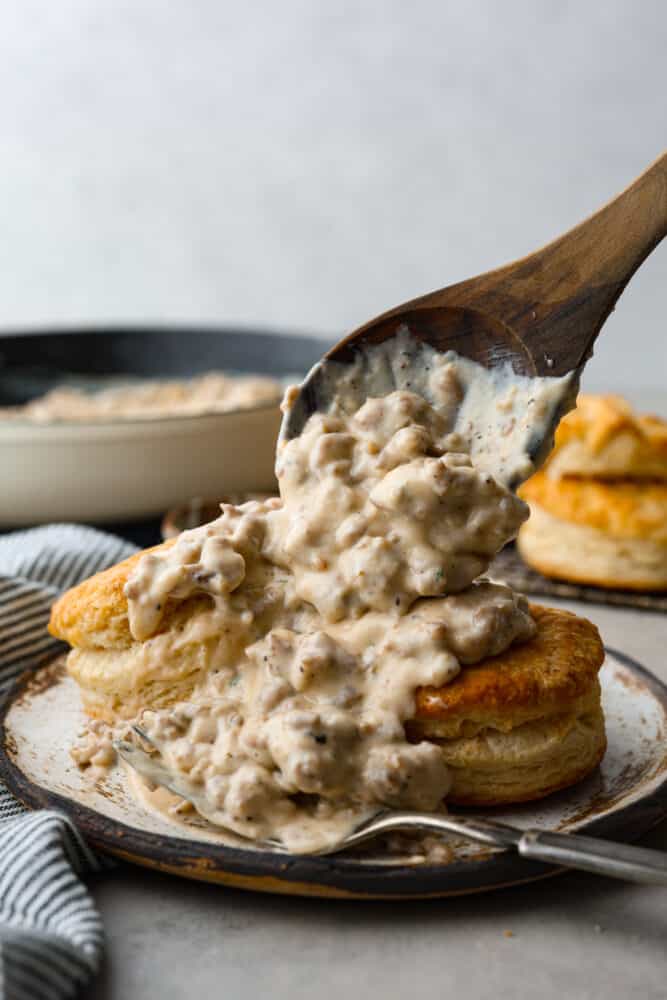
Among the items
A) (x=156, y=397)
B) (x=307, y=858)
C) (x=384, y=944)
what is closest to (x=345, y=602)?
(x=307, y=858)

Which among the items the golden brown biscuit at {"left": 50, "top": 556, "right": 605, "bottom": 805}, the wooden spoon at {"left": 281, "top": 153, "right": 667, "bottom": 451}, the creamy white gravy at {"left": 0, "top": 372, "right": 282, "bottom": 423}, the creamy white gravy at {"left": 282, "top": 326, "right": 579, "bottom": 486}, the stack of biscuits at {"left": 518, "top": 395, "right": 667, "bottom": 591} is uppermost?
the wooden spoon at {"left": 281, "top": 153, "right": 667, "bottom": 451}

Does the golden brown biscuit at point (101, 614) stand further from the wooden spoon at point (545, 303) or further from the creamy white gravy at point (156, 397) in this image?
the creamy white gravy at point (156, 397)

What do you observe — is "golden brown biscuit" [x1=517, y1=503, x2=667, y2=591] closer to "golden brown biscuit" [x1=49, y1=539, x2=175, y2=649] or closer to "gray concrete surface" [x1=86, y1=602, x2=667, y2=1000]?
"golden brown biscuit" [x1=49, y1=539, x2=175, y2=649]

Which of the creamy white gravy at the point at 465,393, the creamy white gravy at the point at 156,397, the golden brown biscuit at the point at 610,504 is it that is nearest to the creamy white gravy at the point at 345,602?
the creamy white gravy at the point at 465,393

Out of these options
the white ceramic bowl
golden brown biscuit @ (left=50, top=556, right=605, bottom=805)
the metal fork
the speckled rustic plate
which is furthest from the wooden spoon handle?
the white ceramic bowl

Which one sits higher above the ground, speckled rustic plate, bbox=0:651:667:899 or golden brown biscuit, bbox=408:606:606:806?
golden brown biscuit, bbox=408:606:606:806

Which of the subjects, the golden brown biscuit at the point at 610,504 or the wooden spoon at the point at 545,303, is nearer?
the wooden spoon at the point at 545,303

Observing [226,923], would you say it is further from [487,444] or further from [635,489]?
[635,489]
